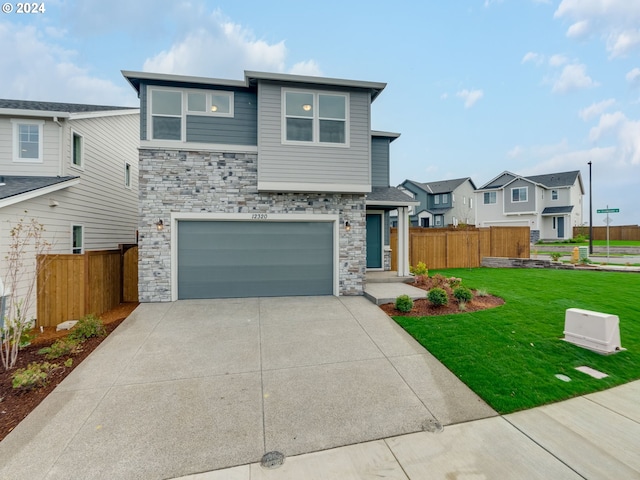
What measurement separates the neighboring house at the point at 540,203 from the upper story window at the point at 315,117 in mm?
26690

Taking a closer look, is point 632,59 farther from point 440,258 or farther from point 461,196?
point 461,196

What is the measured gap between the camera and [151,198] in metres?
7.92

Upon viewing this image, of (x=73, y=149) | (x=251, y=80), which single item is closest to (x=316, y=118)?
(x=251, y=80)

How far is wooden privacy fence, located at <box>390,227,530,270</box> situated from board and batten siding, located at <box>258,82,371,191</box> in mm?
7157

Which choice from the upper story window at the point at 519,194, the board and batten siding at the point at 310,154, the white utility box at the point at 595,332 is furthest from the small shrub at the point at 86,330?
the upper story window at the point at 519,194

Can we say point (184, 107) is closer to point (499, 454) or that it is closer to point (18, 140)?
point (18, 140)

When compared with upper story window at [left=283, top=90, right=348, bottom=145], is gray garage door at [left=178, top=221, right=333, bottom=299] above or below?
below

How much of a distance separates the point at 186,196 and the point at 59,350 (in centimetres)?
443

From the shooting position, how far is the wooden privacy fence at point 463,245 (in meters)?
14.5

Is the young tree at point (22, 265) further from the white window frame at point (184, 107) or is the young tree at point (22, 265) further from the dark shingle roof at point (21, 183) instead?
the white window frame at point (184, 107)

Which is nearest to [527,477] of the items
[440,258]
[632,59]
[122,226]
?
[440,258]

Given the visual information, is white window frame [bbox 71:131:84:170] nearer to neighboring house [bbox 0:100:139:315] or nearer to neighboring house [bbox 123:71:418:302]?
neighboring house [bbox 0:100:139:315]

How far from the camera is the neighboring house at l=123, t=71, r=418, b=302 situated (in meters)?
7.95

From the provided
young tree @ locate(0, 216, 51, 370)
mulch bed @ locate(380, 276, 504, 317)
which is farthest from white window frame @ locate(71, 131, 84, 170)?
mulch bed @ locate(380, 276, 504, 317)
